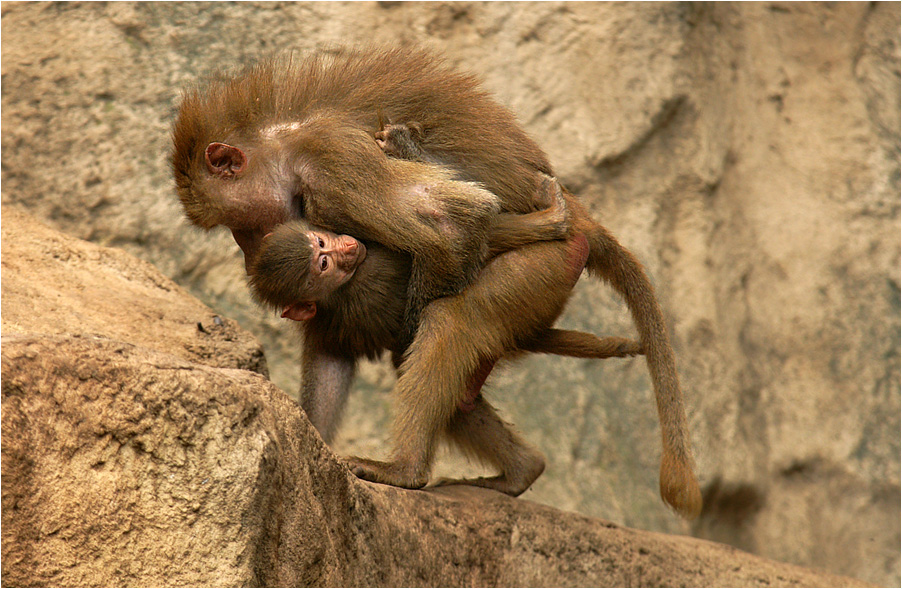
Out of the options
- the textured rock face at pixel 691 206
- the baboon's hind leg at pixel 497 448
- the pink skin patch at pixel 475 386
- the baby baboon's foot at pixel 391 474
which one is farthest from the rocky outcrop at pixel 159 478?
the textured rock face at pixel 691 206

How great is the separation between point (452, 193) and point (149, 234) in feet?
7.27

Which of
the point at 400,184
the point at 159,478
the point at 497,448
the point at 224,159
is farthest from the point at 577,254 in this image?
the point at 159,478

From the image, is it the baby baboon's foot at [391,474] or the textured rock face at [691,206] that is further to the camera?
the textured rock face at [691,206]

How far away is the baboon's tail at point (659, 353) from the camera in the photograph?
3.10 metres

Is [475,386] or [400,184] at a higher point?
[400,184]

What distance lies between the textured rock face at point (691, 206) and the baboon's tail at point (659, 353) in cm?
168

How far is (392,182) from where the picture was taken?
8.72 feet

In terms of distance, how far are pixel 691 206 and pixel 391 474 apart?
3172 mm

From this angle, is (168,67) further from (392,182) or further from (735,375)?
(735,375)

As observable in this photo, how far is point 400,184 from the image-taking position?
2664mm

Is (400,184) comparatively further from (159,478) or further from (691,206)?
(691,206)

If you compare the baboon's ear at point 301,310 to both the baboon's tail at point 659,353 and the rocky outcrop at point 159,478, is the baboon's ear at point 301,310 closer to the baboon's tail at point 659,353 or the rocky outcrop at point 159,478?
the rocky outcrop at point 159,478

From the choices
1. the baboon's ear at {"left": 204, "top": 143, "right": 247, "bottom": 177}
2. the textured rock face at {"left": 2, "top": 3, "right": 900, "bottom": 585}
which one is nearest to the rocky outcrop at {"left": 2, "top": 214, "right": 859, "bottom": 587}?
the baboon's ear at {"left": 204, "top": 143, "right": 247, "bottom": 177}

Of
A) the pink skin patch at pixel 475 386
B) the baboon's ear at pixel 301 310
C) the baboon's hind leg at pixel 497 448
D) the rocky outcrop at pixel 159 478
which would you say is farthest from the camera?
the baboon's hind leg at pixel 497 448
